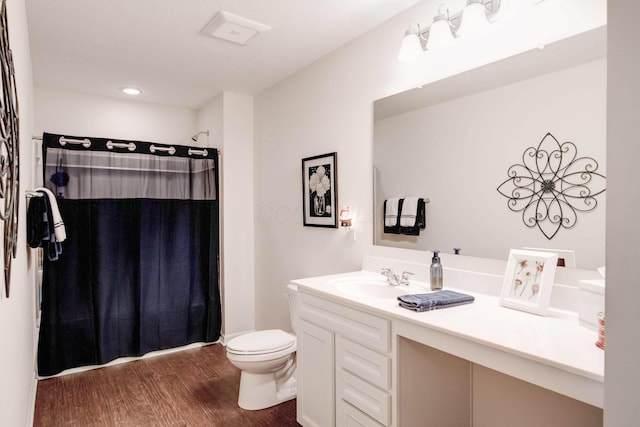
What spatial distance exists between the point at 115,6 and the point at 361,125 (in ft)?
5.08

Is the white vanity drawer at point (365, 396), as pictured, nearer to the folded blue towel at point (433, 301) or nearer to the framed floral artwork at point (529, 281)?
the folded blue towel at point (433, 301)

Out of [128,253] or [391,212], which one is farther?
[128,253]

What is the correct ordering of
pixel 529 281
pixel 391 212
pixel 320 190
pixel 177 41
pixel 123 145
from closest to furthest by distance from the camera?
1. pixel 529 281
2. pixel 391 212
3. pixel 177 41
4. pixel 320 190
5. pixel 123 145

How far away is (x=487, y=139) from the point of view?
1857 millimetres

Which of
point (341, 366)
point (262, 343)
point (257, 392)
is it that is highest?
point (341, 366)

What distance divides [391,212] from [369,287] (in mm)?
461

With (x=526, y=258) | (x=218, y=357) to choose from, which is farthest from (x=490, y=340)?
(x=218, y=357)

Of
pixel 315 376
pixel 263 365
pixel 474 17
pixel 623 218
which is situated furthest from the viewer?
pixel 263 365

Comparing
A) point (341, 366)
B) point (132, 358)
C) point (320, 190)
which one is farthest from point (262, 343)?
point (132, 358)

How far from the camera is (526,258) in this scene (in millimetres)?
1646

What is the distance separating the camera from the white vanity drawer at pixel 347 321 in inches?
65.8

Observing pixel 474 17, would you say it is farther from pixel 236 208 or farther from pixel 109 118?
pixel 109 118

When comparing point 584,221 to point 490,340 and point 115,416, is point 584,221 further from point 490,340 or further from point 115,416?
point 115,416

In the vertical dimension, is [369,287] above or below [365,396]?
above
